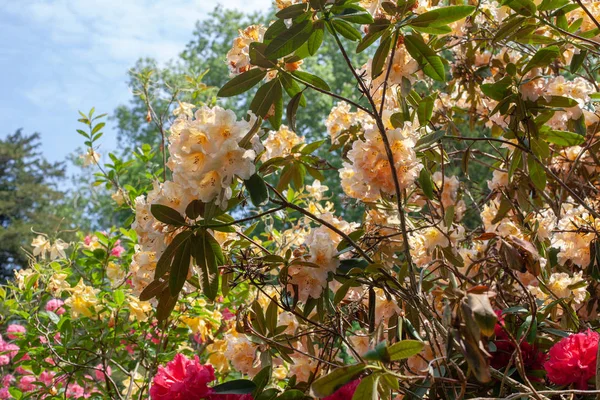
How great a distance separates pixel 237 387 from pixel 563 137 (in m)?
0.92

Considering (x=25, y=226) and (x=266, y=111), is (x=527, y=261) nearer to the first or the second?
(x=266, y=111)

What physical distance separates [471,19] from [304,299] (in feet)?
3.82

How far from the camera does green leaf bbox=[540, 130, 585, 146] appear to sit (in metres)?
1.40

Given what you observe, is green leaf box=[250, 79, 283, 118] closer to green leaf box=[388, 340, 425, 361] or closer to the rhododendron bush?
the rhododendron bush

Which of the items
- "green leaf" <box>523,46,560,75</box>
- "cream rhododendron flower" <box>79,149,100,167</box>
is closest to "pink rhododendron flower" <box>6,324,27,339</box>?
"cream rhododendron flower" <box>79,149,100,167</box>

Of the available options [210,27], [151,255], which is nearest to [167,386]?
[151,255]

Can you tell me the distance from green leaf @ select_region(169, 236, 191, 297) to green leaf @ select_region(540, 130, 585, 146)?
88 centimetres

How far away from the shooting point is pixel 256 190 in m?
1.05

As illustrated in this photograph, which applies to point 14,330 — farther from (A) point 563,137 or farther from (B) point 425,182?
(A) point 563,137

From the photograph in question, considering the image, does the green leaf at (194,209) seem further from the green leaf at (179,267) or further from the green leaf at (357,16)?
the green leaf at (357,16)

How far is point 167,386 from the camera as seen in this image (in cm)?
126

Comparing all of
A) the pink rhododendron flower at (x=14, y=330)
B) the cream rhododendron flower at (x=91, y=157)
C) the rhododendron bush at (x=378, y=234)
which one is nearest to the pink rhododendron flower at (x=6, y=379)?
the pink rhododendron flower at (x=14, y=330)

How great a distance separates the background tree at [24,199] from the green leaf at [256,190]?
16817mm

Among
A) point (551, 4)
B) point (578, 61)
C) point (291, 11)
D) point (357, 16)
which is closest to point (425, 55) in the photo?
point (357, 16)
